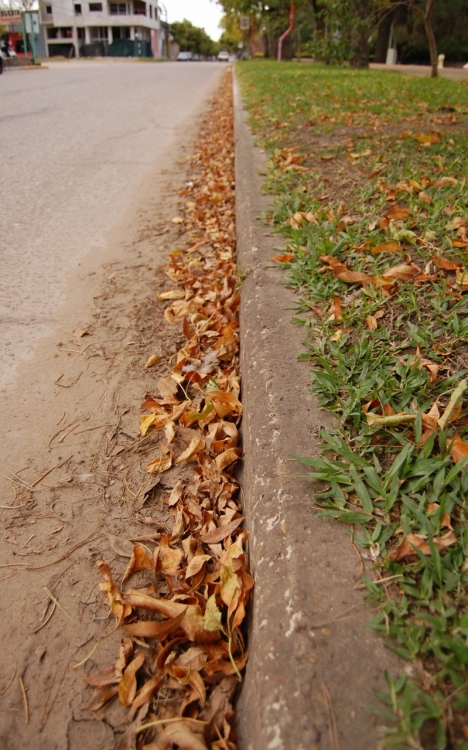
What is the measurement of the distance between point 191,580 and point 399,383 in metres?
Result: 0.87

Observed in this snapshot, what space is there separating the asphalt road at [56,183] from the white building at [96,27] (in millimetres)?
58471

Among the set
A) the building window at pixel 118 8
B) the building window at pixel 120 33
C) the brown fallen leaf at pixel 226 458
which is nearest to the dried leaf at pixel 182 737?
the brown fallen leaf at pixel 226 458

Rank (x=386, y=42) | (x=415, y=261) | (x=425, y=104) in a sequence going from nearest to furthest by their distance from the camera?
(x=415, y=261)
(x=425, y=104)
(x=386, y=42)

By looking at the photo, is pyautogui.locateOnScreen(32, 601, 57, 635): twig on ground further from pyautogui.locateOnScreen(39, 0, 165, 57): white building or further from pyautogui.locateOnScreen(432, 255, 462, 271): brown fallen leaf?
pyautogui.locateOnScreen(39, 0, 165, 57): white building

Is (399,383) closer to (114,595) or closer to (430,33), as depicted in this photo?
(114,595)

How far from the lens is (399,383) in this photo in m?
1.74

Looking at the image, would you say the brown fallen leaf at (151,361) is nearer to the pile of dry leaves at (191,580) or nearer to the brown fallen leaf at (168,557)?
the pile of dry leaves at (191,580)

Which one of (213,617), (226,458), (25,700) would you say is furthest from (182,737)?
(226,458)

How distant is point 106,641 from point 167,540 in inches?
12.9

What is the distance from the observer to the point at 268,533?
52.3 inches

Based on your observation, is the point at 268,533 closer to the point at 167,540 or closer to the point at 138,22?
the point at 167,540

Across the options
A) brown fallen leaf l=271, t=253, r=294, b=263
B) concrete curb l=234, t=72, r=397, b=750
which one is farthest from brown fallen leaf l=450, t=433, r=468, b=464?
brown fallen leaf l=271, t=253, r=294, b=263

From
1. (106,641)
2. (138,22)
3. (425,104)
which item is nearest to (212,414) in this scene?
(106,641)

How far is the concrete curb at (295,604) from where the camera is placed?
3.10 feet
